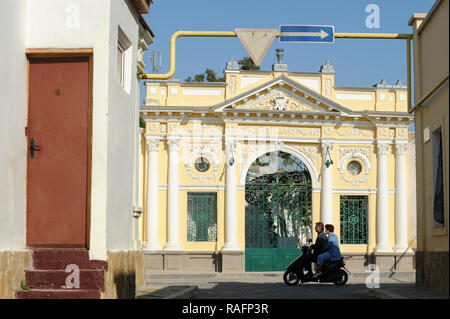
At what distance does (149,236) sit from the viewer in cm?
2928

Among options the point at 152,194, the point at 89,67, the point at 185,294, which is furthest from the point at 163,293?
the point at 152,194

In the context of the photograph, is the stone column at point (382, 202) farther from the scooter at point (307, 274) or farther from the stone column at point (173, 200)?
the scooter at point (307, 274)

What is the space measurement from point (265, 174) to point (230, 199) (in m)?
1.68

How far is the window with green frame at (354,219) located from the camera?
30.2m

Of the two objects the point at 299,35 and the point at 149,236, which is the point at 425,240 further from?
the point at 149,236

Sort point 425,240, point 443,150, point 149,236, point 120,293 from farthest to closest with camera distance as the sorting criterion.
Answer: point 149,236 < point 425,240 < point 443,150 < point 120,293

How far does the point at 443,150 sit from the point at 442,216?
3.81ft

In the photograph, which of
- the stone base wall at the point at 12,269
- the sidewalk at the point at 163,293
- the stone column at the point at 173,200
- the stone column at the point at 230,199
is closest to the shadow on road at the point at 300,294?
the sidewalk at the point at 163,293

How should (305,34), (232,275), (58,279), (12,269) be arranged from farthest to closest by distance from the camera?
(232,275) → (305,34) → (58,279) → (12,269)

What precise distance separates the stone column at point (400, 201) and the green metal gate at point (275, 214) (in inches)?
138

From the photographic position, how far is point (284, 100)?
98.6ft

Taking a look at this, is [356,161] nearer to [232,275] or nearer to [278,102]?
[278,102]

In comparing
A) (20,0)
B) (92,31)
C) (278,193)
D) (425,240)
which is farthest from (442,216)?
(278,193)

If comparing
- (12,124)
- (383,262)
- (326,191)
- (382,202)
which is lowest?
(383,262)
